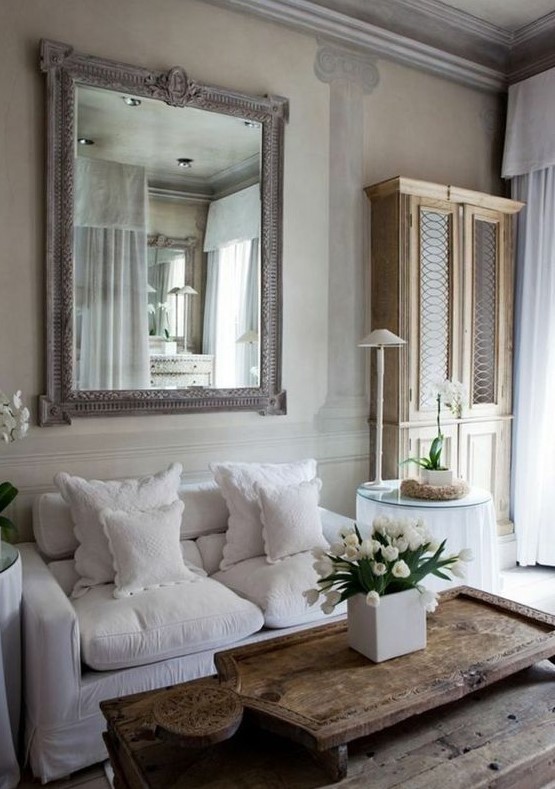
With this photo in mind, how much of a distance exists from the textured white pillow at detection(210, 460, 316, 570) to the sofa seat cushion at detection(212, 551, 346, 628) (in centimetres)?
9

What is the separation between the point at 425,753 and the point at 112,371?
2.13 metres

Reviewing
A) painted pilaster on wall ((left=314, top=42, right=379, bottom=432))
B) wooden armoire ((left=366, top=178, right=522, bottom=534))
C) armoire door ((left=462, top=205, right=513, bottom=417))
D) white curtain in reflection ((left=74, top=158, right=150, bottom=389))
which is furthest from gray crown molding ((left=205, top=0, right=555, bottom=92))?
white curtain in reflection ((left=74, top=158, right=150, bottom=389))

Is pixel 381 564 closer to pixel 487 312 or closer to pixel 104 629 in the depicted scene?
pixel 104 629

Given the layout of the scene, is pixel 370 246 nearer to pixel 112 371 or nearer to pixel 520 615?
pixel 112 371

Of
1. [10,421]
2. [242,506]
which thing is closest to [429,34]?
[242,506]

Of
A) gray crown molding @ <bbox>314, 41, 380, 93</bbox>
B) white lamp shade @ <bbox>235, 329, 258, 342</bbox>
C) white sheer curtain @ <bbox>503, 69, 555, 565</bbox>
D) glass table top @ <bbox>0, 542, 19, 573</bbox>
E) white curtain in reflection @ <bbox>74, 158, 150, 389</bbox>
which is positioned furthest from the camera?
white sheer curtain @ <bbox>503, 69, 555, 565</bbox>

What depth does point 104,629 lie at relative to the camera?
217 cm

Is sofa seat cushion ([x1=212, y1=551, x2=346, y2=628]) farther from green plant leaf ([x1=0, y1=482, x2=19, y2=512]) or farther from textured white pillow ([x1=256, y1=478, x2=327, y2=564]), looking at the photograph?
green plant leaf ([x1=0, y1=482, x2=19, y2=512])

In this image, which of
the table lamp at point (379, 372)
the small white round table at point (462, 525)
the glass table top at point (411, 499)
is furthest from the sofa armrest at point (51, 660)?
the table lamp at point (379, 372)

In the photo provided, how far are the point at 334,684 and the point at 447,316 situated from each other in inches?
106

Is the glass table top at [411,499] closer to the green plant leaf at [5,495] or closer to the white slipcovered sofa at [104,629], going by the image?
the white slipcovered sofa at [104,629]

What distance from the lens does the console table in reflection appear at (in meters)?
3.17

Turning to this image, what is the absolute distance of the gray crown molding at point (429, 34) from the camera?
3.53 m

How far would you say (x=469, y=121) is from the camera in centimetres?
432
